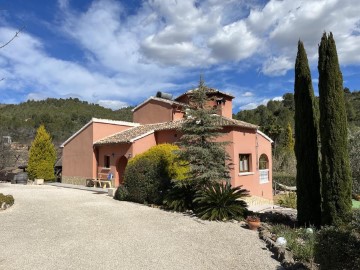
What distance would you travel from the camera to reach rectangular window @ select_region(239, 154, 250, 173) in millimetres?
22156

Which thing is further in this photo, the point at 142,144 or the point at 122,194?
the point at 142,144

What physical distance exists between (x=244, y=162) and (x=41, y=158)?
64.2ft

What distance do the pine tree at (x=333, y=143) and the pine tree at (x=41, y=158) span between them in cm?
2713

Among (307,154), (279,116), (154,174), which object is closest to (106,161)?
(154,174)

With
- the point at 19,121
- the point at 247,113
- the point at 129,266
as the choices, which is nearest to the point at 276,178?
the point at 129,266

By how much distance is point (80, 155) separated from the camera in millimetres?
27891

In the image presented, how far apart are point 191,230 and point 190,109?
586 centimetres

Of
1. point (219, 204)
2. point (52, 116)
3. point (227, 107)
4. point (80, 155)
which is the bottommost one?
point (219, 204)

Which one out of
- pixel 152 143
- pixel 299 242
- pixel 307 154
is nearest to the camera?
pixel 299 242

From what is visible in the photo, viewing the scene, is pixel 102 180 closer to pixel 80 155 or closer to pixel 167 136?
pixel 80 155

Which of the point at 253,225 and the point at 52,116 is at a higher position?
the point at 52,116

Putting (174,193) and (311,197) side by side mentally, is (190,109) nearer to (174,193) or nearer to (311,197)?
(174,193)

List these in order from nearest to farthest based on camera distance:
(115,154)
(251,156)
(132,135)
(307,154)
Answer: (307,154) < (251,156) < (132,135) < (115,154)

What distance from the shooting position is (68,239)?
9.56m
